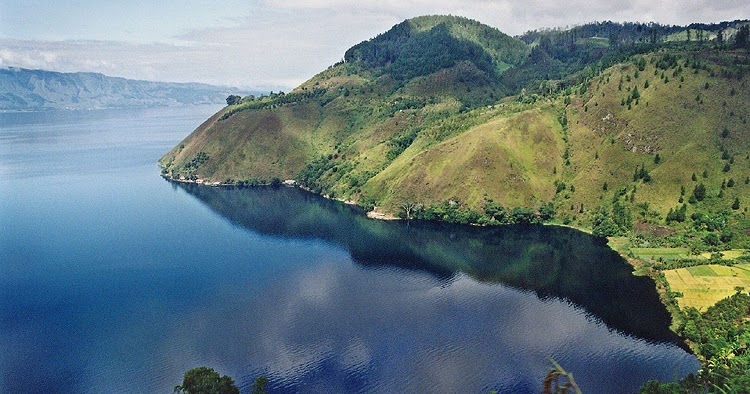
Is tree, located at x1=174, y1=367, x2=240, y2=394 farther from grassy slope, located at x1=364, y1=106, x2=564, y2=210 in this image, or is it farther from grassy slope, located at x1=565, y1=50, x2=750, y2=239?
grassy slope, located at x1=565, y1=50, x2=750, y2=239

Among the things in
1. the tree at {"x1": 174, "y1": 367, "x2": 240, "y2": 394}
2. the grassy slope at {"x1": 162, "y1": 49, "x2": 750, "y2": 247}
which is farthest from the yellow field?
the tree at {"x1": 174, "y1": 367, "x2": 240, "y2": 394}

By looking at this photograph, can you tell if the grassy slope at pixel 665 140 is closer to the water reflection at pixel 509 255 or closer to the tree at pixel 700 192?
the tree at pixel 700 192

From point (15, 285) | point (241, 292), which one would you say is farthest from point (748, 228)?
point (15, 285)

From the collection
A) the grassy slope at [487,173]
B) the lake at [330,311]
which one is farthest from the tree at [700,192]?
the grassy slope at [487,173]

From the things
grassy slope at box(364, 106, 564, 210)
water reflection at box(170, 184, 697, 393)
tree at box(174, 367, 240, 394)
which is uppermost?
grassy slope at box(364, 106, 564, 210)

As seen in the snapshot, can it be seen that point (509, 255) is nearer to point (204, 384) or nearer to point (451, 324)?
point (451, 324)

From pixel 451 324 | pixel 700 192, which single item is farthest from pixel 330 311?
pixel 700 192

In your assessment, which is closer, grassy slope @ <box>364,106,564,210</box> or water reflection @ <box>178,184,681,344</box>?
water reflection @ <box>178,184,681,344</box>
